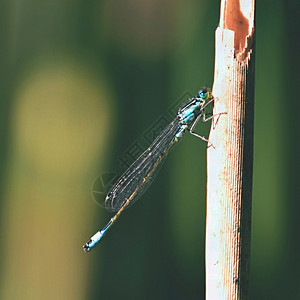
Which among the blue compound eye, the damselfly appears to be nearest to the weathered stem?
the blue compound eye

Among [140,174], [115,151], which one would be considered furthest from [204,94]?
[115,151]

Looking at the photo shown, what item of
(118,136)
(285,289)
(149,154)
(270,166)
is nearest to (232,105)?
(149,154)

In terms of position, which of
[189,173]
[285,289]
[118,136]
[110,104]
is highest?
[110,104]

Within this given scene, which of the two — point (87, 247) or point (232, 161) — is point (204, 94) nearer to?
point (232, 161)

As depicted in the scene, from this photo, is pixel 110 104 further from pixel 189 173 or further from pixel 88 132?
pixel 189 173

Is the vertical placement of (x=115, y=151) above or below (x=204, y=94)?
below

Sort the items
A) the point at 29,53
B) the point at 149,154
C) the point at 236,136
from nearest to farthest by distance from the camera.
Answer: the point at 236,136 → the point at 149,154 → the point at 29,53

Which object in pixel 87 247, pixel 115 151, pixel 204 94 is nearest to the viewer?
pixel 204 94

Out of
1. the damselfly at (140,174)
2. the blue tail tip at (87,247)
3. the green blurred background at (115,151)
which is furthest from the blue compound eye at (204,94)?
the blue tail tip at (87,247)

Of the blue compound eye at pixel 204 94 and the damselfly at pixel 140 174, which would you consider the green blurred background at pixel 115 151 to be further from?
the blue compound eye at pixel 204 94
